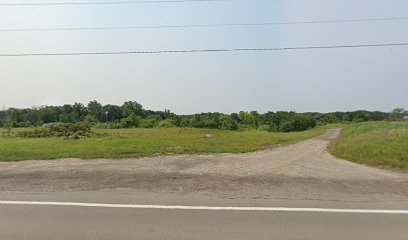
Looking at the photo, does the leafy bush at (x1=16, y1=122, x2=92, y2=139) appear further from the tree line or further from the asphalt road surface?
the tree line

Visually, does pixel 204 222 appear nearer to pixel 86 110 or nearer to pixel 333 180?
pixel 333 180

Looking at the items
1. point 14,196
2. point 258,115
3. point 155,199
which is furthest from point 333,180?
point 258,115

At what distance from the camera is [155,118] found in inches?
3553

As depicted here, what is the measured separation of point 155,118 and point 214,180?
8141 centimetres

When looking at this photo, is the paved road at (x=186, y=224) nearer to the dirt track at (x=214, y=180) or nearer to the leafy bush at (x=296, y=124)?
the dirt track at (x=214, y=180)

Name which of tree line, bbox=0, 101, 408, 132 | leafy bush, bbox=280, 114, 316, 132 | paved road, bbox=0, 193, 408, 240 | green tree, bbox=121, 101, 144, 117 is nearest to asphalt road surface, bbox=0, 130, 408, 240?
paved road, bbox=0, 193, 408, 240

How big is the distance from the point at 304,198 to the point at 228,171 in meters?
3.80

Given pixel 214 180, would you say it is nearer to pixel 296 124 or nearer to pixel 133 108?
pixel 296 124

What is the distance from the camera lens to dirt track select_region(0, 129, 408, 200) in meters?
8.53

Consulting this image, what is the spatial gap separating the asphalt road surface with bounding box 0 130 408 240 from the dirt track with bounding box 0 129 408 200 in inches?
1.0

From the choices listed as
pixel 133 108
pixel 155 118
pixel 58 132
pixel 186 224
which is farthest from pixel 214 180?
pixel 133 108

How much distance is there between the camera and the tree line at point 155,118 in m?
78.6

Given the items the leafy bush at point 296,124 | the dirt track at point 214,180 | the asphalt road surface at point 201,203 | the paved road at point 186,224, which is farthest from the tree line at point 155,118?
the paved road at point 186,224

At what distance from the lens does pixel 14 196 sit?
8.11 m
